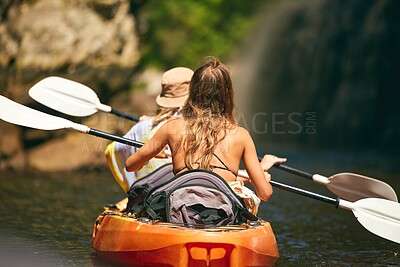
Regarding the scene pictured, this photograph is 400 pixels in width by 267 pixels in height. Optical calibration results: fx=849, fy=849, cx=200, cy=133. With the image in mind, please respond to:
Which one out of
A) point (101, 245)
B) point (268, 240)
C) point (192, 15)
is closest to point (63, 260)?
point (101, 245)

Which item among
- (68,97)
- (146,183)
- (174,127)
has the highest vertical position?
(68,97)

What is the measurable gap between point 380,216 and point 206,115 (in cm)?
165

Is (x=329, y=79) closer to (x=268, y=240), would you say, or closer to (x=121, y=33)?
(x=121, y=33)

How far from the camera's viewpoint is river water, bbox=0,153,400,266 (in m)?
5.85

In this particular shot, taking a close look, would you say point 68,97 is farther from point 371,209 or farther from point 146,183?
point 371,209

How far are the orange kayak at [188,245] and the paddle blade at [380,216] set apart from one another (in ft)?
3.07

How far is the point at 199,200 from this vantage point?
4.90m

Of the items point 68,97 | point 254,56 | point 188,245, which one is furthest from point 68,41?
point 188,245

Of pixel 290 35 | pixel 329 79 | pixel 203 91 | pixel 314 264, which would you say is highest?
pixel 290 35

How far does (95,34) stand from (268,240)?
7.10 meters

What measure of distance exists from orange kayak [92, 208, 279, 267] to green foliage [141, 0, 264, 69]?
8.53 meters

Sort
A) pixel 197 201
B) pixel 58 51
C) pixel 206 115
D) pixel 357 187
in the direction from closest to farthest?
pixel 197 201, pixel 206 115, pixel 357 187, pixel 58 51

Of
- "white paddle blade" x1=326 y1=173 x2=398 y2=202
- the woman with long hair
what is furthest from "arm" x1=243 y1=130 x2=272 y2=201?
"white paddle blade" x1=326 y1=173 x2=398 y2=202

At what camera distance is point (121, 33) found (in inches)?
466
